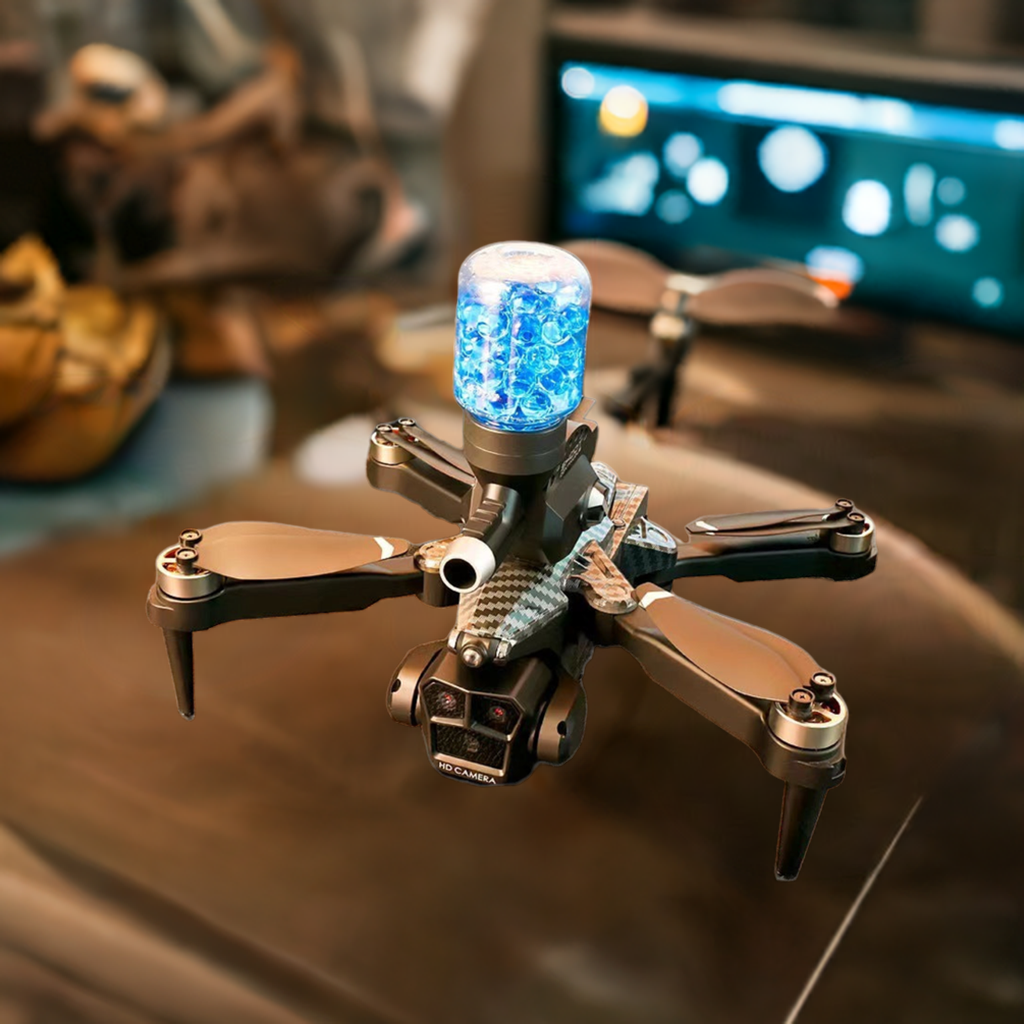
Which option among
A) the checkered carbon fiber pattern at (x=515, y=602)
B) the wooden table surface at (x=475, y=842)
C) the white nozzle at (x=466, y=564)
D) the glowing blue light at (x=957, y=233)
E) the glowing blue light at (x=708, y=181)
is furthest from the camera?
the glowing blue light at (x=708, y=181)

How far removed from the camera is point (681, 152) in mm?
2268

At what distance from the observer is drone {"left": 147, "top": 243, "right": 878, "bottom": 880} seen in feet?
2.71

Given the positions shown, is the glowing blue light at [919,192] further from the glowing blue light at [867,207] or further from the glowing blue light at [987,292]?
the glowing blue light at [987,292]

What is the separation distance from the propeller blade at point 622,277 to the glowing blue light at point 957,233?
2.93 feet

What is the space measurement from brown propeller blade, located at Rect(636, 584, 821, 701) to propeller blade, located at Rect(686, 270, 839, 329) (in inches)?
24.1

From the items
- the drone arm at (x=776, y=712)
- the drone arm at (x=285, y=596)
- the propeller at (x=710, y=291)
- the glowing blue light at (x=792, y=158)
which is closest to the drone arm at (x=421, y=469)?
the drone arm at (x=285, y=596)

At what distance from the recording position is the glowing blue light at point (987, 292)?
214cm

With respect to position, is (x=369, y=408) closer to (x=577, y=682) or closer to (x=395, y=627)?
(x=395, y=627)

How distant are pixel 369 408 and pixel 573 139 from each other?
800 millimetres

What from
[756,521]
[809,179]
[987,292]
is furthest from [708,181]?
[756,521]

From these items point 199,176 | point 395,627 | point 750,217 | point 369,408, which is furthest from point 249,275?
point 395,627

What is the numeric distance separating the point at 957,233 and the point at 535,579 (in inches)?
59.4

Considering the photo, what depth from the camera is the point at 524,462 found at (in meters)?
Answer: 0.86

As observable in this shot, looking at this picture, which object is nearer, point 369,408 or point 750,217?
point 369,408
